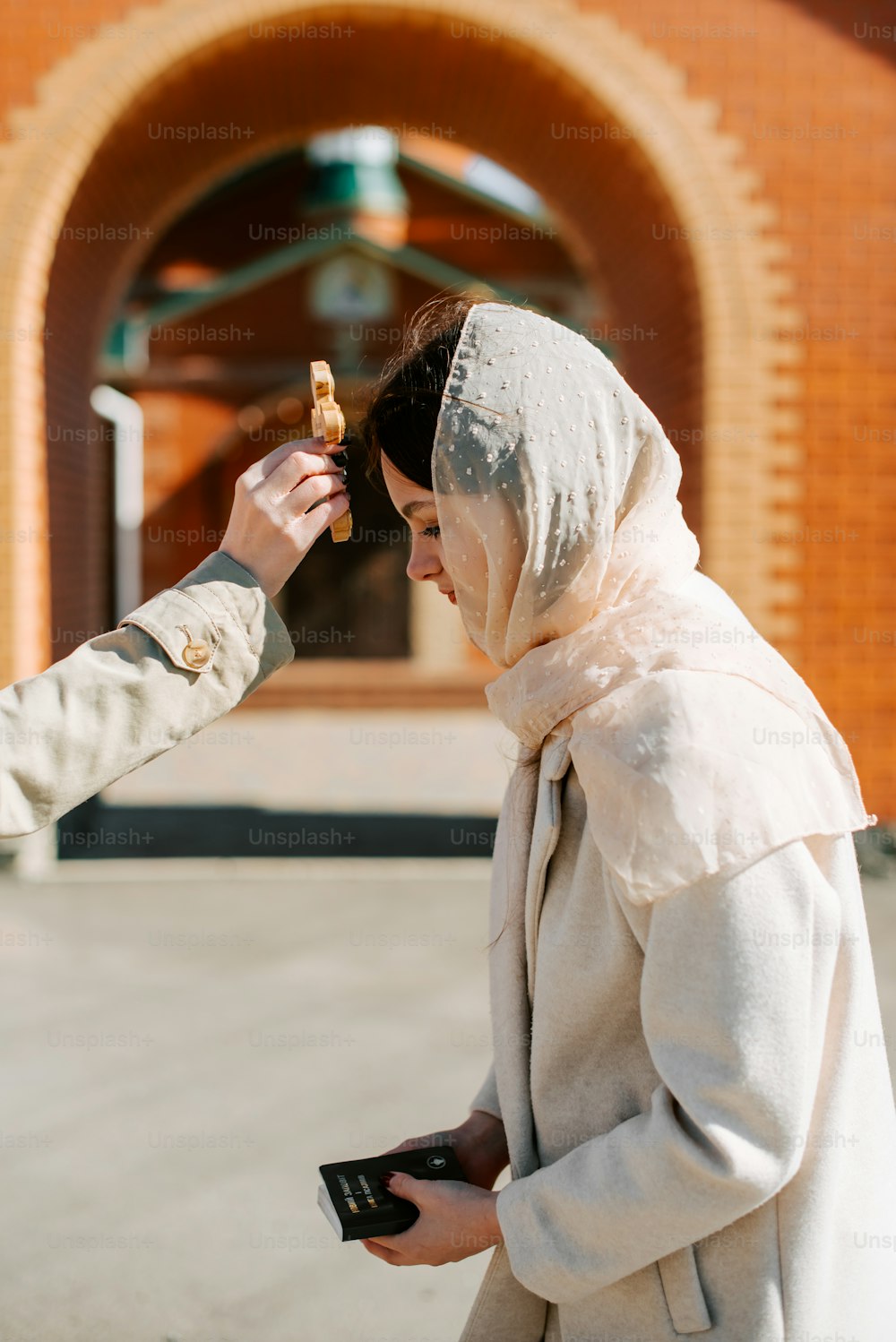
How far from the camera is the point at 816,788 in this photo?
1266 mm

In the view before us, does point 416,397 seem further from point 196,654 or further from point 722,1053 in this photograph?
point 722,1053

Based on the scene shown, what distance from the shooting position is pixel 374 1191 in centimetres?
155

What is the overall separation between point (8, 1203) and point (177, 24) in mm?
5244

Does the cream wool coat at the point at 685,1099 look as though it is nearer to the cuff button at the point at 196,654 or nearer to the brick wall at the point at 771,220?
the cuff button at the point at 196,654

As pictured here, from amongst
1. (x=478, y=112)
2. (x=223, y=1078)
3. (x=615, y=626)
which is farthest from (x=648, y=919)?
(x=478, y=112)

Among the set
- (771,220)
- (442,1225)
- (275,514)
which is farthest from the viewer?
(771,220)

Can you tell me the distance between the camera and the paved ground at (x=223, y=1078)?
300 centimetres

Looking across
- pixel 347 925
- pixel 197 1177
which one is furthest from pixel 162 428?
pixel 197 1177

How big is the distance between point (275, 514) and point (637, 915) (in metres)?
0.56

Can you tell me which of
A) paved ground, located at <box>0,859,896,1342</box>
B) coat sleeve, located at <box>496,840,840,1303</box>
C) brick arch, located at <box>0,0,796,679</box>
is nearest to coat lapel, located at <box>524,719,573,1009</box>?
coat sleeve, located at <box>496,840,840,1303</box>

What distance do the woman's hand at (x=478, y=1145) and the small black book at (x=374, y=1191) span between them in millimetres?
69

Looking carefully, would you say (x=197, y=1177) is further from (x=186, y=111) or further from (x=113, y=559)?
(x=113, y=559)

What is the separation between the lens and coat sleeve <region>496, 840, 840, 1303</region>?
1.17m

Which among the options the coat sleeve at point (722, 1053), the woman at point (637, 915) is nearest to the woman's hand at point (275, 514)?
the woman at point (637, 915)
